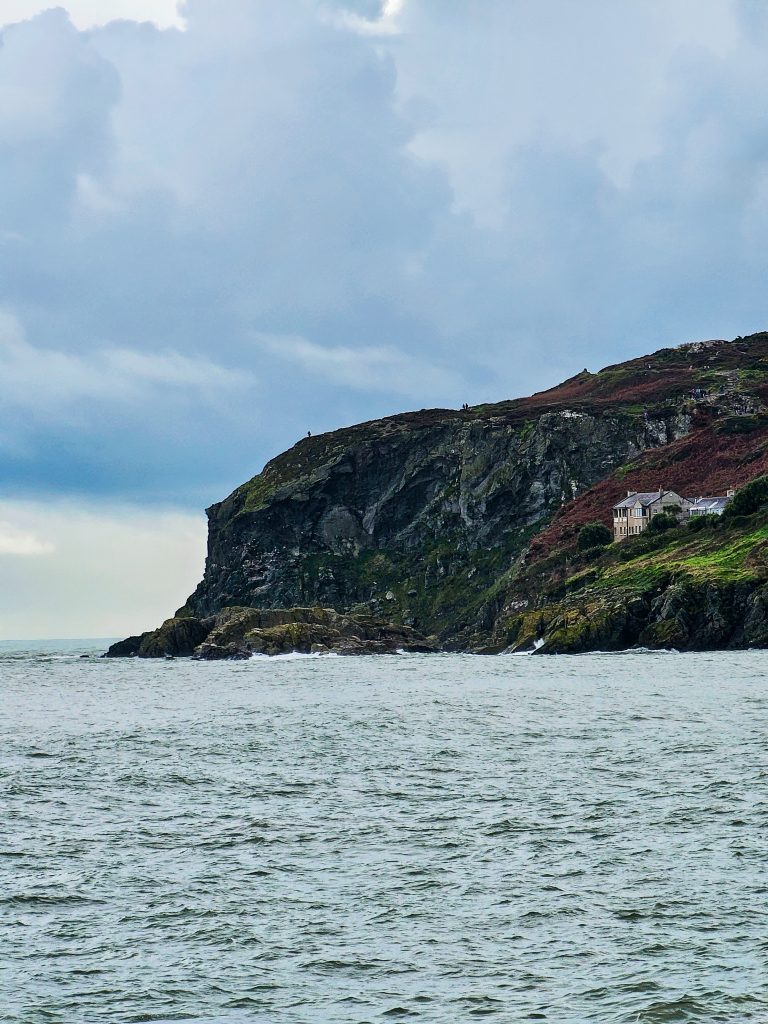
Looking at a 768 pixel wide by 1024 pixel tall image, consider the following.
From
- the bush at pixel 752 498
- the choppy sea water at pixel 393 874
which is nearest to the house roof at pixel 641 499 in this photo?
the bush at pixel 752 498

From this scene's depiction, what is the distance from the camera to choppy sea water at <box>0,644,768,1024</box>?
64.2ft

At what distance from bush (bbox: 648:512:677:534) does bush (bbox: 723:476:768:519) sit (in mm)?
15645

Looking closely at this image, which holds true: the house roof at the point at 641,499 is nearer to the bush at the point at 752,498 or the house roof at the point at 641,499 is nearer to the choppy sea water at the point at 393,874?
the bush at the point at 752,498

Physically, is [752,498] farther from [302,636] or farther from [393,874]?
[393,874]

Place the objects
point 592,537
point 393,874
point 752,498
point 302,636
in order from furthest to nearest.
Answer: point 592,537
point 302,636
point 752,498
point 393,874

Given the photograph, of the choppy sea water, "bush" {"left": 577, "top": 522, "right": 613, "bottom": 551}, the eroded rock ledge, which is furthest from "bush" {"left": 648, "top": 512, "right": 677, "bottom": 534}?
the choppy sea water

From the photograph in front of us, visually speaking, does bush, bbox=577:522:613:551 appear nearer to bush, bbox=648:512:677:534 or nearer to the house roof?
the house roof

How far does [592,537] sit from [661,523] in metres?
13.6

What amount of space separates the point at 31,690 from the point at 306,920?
97064 millimetres

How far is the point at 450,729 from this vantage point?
60844 millimetres

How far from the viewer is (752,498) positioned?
168 m

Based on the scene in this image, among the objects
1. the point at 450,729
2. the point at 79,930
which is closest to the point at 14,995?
the point at 79,930

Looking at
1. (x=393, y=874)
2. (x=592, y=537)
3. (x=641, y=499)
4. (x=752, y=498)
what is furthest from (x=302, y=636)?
(x=393, y=874)

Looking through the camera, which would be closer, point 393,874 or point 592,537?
point 393,874
